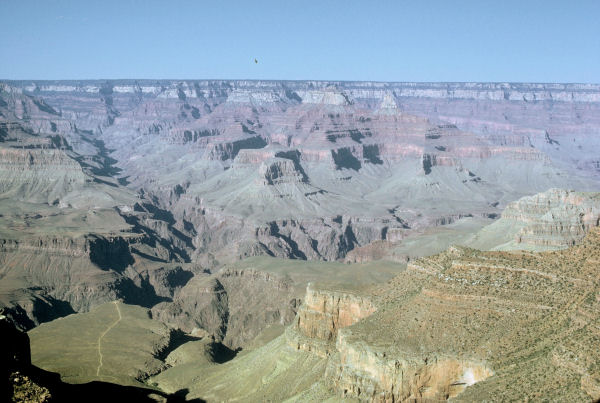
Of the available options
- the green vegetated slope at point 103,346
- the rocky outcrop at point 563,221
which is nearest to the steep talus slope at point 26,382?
A: the green vegetated slope at point 103,346

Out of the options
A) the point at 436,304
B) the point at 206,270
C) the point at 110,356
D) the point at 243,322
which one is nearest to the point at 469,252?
the point at 436,304

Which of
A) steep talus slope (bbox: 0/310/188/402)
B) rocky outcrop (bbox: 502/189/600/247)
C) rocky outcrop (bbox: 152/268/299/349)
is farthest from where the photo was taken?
rocky outcrop (bbox: 152/268/299/349)

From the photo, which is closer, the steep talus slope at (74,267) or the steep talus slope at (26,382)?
the steep talus slope at (26,382)

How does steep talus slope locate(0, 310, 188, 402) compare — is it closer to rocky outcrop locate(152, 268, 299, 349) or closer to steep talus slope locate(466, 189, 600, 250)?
rocky outcrop locate(152, 268, 299, 349)

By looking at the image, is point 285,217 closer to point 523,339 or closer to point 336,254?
point 336,254

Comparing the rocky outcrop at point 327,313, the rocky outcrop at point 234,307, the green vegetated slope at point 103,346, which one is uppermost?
the rocky outcrop at point 327,313

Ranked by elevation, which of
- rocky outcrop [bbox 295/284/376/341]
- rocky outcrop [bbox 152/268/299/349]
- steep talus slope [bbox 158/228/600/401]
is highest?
steep talus slope [bbox 158/228/600/401]

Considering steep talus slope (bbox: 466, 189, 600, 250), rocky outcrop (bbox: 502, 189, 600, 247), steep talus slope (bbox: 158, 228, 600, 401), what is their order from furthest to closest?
1. steep talus slope (bbox: 466, 189, 600, 250)
2. rocky outcrop (bbox: 502, 189, 600, 247)
3. steep talus slope (bbox: 158, 228, 600, 401)

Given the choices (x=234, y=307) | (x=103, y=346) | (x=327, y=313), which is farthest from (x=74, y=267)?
(x=327, y=313)

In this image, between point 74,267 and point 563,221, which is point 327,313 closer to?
point 563,221

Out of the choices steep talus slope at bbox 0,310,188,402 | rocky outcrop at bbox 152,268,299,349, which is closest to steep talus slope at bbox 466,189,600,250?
rocky outcrop at bbox 152,268,299,349

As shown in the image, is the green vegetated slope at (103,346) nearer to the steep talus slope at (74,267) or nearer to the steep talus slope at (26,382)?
the steep talus slope at (26,382)

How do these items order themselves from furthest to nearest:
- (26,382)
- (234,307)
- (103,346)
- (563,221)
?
1. (234,307)
2. (563,221)
3. (103,346)
4. (26,382)

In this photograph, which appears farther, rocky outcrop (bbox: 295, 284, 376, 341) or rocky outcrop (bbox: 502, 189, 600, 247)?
rocky outcrop (bbox: 502, 189, 600, 247)
